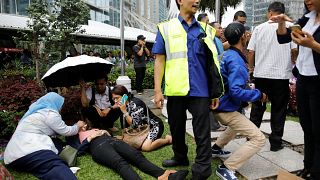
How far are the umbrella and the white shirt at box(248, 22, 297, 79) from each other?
230 centimetres

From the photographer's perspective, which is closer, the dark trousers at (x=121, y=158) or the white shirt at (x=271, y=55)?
the dark trousers at (x=121, y=158)

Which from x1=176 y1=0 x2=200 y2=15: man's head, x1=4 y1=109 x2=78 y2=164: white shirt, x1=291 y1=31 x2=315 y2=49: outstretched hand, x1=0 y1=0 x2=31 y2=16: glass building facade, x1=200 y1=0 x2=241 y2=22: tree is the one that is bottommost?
x1=4 y1=109 x2=78 y2=164: white shirt

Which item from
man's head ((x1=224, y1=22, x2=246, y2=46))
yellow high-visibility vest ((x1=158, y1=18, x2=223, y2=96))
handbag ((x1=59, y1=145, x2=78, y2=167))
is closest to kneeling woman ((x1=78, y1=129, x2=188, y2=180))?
handbag ((x1=59, y1=145, x2=78, y2=167))

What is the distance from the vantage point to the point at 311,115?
2.82 m

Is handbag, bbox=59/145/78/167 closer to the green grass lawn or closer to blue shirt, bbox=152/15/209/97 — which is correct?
the green grass lawn

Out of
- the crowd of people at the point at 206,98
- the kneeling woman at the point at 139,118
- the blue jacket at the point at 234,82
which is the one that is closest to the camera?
the crowd of people at the point at 206,98

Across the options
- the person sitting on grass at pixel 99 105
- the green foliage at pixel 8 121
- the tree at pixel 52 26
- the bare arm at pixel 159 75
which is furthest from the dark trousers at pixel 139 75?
the bare arm at pixel 159 75

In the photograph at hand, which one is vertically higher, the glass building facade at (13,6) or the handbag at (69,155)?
the glass building facade at (13,6)

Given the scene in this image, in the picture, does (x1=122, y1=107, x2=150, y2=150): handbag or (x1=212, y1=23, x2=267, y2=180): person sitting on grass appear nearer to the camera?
(x1=212, y1=23, x2=267, y2=180): person sitting on grass

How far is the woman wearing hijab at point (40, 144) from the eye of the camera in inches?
127

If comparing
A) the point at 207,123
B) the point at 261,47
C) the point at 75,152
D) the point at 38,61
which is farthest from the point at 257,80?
the point at 38,61

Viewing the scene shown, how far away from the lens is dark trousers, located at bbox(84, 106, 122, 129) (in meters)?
4.84

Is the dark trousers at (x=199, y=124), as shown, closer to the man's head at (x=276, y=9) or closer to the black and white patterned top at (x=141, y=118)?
the black and white patterned top at (x=141, y=118)

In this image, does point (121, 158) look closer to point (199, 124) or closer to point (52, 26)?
point (199, 124)
